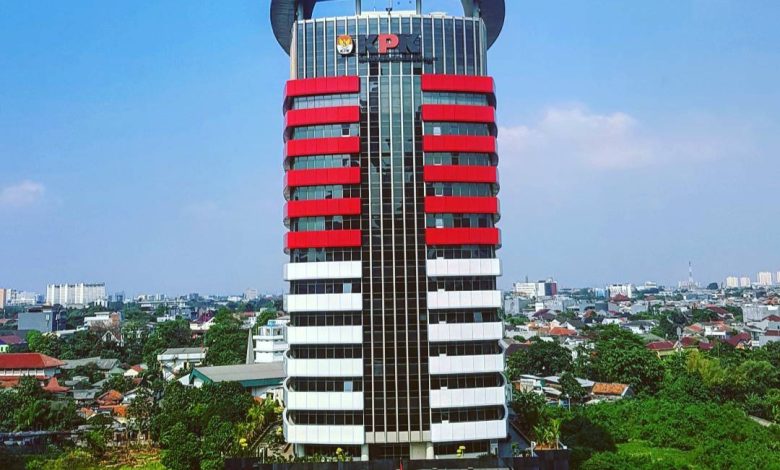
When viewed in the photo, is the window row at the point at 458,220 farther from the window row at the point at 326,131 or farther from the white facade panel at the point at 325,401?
the white facade panel at the point at 325,401

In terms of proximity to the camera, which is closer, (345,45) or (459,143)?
(459,143)

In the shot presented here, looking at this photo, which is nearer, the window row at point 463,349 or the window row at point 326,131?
the window row at point 463,349

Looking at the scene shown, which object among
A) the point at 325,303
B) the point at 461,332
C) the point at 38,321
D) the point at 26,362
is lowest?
the point at 26,362

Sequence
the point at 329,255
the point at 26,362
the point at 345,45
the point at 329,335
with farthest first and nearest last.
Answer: the point at 26,362 → the point at 345,45 → the point at 329,255 → the point at 329,335

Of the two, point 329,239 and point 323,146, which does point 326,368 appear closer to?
Result: point 329,239

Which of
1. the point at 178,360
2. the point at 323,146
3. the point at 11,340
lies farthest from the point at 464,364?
the point at 11,340

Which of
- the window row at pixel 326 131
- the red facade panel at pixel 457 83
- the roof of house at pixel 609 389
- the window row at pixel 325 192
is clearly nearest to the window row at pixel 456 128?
the red facade panel at pixel 457 83

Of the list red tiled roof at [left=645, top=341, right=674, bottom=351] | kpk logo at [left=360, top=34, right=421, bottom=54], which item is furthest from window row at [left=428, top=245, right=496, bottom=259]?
red tiled roof at [left=645, top=341, right=674, bottom=351]
